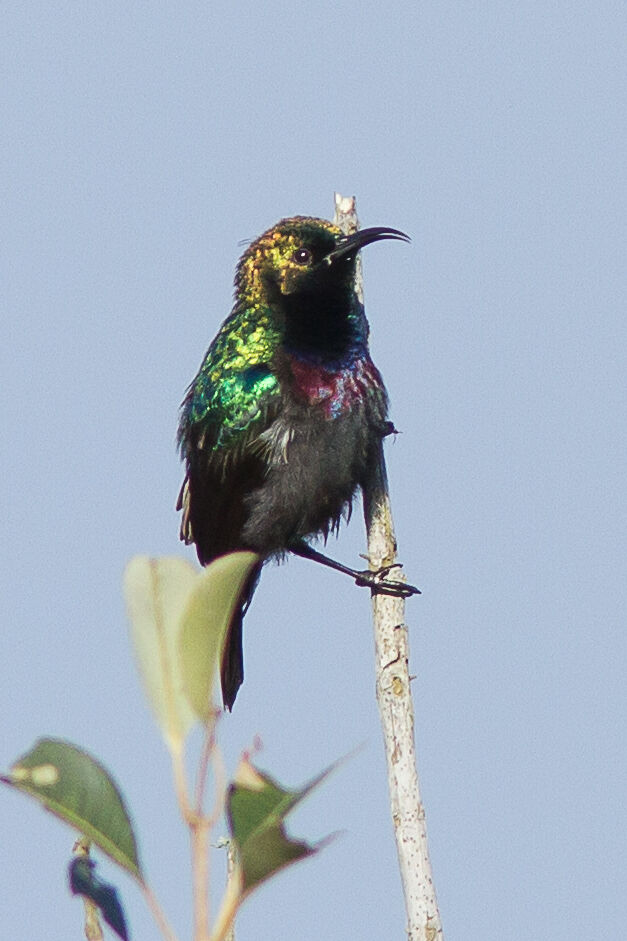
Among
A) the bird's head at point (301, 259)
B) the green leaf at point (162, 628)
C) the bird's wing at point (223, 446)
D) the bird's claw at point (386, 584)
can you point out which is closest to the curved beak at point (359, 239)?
the bird's head at point (301, 259)

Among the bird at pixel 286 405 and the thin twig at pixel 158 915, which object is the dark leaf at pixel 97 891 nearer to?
the thin twig at pixel 158 915

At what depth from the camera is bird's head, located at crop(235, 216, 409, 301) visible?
548 cm

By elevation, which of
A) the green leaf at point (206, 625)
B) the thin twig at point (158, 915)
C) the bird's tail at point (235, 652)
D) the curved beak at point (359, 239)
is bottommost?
the thin twig at point (158, 915)

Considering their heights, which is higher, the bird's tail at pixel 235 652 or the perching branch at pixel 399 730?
the bird's tail at pixel 235 652

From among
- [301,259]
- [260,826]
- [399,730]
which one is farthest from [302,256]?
[260,826]

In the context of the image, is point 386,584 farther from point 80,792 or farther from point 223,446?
point 80,792

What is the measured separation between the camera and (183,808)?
1.35 metres

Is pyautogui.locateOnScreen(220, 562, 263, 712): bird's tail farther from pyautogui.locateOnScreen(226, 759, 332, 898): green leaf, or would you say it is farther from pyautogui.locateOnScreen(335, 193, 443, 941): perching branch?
pyautogui.locateOnScreen(226, 759, 332, 898): green leaf

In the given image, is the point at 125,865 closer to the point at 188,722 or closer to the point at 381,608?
the point at 188,722

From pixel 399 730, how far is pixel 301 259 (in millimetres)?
2608

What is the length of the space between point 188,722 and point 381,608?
273 centimetres

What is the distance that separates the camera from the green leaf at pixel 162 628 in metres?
1.46

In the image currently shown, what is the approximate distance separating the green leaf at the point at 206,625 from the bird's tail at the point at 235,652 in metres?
4.40

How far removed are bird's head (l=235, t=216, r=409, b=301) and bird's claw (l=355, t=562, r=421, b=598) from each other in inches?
58.4
